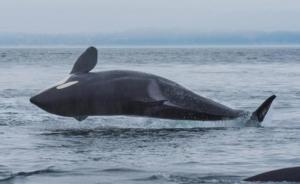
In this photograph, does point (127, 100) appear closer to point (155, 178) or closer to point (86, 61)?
point (86, 61)

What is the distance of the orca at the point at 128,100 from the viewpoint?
18.5 metres

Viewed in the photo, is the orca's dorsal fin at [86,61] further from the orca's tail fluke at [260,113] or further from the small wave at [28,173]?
the small wave at [28,173]

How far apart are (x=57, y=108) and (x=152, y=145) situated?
3.01 meters

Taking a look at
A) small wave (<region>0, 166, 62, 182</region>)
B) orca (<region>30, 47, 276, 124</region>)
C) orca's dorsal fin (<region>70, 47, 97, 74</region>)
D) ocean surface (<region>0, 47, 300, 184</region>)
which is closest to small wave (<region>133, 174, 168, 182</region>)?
ocean surface (<region>0, 47, 300, 184</region>)

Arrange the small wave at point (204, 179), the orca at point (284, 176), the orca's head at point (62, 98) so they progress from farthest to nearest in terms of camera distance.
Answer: the orca's head at point (62, 98), the small wave at point (204, 179), the orca at point (284, 176)

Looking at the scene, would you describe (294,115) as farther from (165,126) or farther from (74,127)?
(74,127)

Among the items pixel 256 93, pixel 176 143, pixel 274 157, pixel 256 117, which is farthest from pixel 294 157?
pixel 256 93

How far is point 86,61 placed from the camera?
1905 centimetres

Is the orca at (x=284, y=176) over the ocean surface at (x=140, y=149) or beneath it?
over

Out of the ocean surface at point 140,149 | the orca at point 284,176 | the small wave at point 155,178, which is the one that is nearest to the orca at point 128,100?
the ocean surface at point 140,149

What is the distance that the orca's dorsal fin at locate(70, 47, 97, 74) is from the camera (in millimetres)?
18906

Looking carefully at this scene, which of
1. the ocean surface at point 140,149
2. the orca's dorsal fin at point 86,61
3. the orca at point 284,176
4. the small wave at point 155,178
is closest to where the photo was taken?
the orca at point 284,176

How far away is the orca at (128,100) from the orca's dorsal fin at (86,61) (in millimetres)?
26

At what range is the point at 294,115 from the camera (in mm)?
22562
